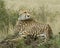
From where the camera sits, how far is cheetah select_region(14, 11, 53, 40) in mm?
9105

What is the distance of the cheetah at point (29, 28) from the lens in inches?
358

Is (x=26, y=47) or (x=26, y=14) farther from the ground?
(x=26, y=14)

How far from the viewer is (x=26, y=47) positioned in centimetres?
840

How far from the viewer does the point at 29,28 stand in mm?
9242

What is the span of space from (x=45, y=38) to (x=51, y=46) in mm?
872

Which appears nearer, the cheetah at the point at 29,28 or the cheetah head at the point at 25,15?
the cheetah head at the point at 25,15

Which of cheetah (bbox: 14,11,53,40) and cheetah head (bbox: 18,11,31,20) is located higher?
cheetah head (bbox: 18,11,31,20)

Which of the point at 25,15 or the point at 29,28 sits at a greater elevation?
the point at 25,15

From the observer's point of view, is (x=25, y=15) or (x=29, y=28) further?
(x=29, y=28)

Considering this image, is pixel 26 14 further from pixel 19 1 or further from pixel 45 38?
pixel 19 1

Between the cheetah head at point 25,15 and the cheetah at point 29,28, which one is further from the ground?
the cheetah head at point 25,15

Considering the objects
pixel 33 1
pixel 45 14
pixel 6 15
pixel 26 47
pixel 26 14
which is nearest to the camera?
pixel 26 47

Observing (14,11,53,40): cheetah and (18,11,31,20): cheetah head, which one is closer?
(18,11,31,20): cheetah head

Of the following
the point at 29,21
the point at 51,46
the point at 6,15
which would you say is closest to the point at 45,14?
the point at 6,15
